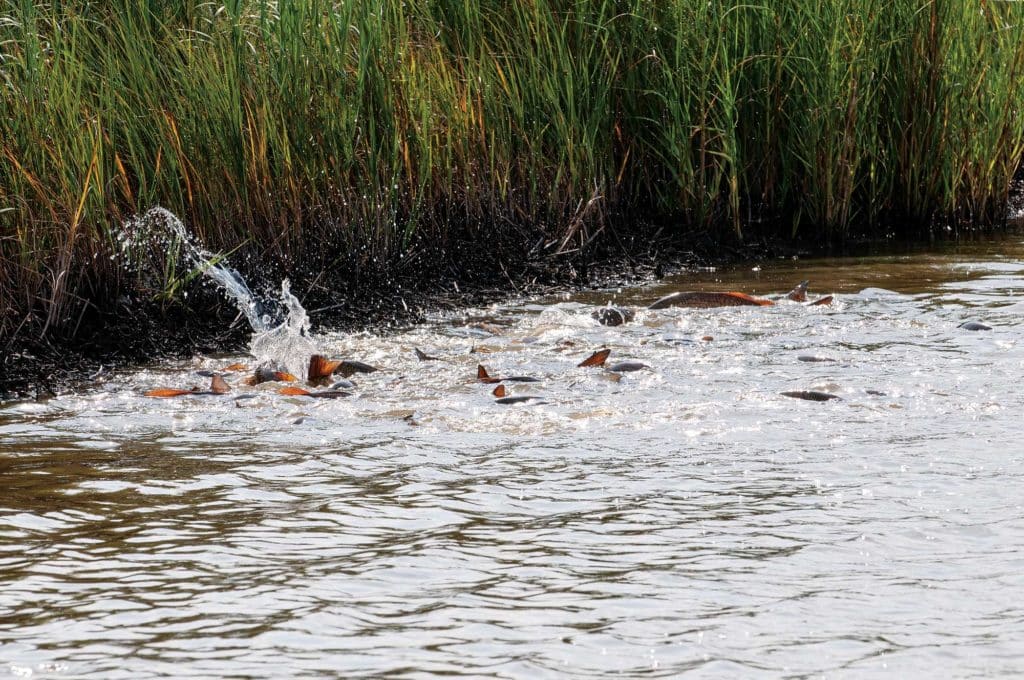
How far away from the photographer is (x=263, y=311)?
5926 millimetres

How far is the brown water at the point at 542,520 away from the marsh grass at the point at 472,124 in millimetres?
939

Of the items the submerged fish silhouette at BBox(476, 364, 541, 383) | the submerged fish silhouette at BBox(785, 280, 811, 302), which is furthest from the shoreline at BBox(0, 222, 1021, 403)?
the submerged fish silhouette at BBox(476, 364, 541, 383)

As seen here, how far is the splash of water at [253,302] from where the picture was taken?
527 centimetres

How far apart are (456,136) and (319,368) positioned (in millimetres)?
2177

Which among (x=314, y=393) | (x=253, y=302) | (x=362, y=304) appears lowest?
(x=314, y=393)

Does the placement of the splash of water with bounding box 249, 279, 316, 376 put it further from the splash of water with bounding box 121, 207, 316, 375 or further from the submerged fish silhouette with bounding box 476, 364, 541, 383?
the submerged fish silhouette with bounding box 476, 364, 541, 383

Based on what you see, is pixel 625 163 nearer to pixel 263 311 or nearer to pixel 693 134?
pixel 693 134

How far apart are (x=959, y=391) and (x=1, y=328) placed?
3506 millimetres

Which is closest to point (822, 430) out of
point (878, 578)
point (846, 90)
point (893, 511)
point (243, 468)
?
point (893, 511)

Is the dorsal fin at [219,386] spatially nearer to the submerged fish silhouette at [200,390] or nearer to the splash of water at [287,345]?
the submerged fish silhouette at [200,390]

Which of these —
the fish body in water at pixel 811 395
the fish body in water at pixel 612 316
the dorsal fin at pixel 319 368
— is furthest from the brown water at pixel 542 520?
the fish body in water at pixel 612 316

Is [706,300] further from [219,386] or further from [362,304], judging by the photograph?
[219,386]

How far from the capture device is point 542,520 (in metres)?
3.13

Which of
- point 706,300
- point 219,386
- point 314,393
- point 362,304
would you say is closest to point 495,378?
point 314,393
